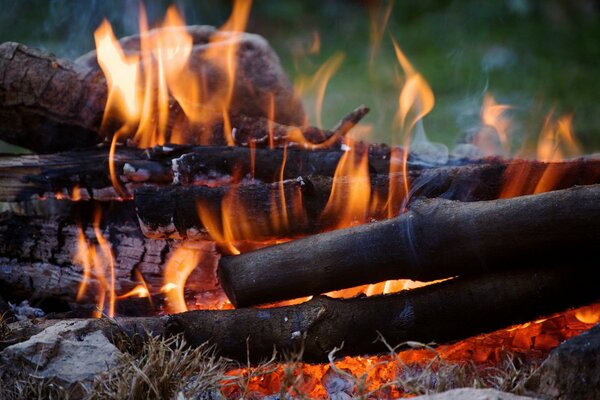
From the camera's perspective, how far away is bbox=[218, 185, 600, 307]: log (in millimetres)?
2312

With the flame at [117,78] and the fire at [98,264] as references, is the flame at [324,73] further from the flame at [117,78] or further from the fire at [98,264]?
the fire at [98,264]

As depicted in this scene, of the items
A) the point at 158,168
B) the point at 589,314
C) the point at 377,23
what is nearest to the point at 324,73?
the point at 377,23

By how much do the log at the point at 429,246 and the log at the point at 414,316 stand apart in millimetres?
74

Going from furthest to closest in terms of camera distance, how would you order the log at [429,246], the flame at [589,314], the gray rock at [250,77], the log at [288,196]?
the gray rock at [250,77] < the log at [288,196] < the flame at [589,314] < the log at [429,246]

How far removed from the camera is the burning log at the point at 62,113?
3834 millimetres

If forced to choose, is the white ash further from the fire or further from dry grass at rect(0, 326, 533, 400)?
dry grass at rect(0, 326, 533, 400)

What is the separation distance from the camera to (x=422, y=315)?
2434 mm

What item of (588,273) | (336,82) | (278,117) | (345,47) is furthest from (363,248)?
(345,47)

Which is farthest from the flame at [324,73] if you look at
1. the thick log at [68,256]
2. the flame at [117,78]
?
the thick log at [68,256]

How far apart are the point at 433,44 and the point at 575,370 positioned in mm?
6862

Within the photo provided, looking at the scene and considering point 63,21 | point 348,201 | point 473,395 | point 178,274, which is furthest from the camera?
point 63,21

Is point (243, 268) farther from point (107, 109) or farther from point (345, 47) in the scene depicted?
point (345, 47)

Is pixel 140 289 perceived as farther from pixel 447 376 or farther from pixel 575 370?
pixel 575 370

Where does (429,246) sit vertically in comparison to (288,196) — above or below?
below
